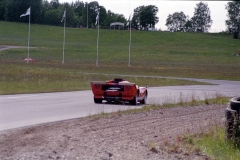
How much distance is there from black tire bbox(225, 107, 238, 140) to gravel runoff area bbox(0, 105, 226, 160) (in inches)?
43.2

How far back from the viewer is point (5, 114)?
→ 16.2 m

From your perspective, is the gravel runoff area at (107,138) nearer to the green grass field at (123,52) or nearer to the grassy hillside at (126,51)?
the green grass field at (123,52)

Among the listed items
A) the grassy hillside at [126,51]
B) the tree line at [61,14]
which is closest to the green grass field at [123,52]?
the grassy hillside at [126,51]

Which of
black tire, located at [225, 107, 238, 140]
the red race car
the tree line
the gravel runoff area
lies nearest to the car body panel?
the red race car

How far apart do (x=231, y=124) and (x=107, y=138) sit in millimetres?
2694

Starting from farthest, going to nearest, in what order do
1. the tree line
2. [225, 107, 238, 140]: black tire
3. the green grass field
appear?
1. the tree line
2. the green grass field
3. [225, 107, 238, 140]: black tire

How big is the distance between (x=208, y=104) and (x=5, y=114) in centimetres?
891

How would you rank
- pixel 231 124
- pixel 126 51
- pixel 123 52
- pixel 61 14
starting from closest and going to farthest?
1. pixel 231 124
2. pixel 123 52
3. pixel 126 51
4. pixel 61 14

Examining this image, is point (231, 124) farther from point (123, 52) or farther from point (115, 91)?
point (123, 52)

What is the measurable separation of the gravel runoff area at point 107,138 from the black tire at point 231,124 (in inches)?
43.2

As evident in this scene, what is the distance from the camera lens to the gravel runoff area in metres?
9.25

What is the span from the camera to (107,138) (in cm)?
1101

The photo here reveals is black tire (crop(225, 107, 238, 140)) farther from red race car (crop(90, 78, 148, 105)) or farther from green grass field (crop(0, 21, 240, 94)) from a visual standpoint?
green grass field (crop(0, 21, 240, 94))

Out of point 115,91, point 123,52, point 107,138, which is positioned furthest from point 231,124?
point 123,52
